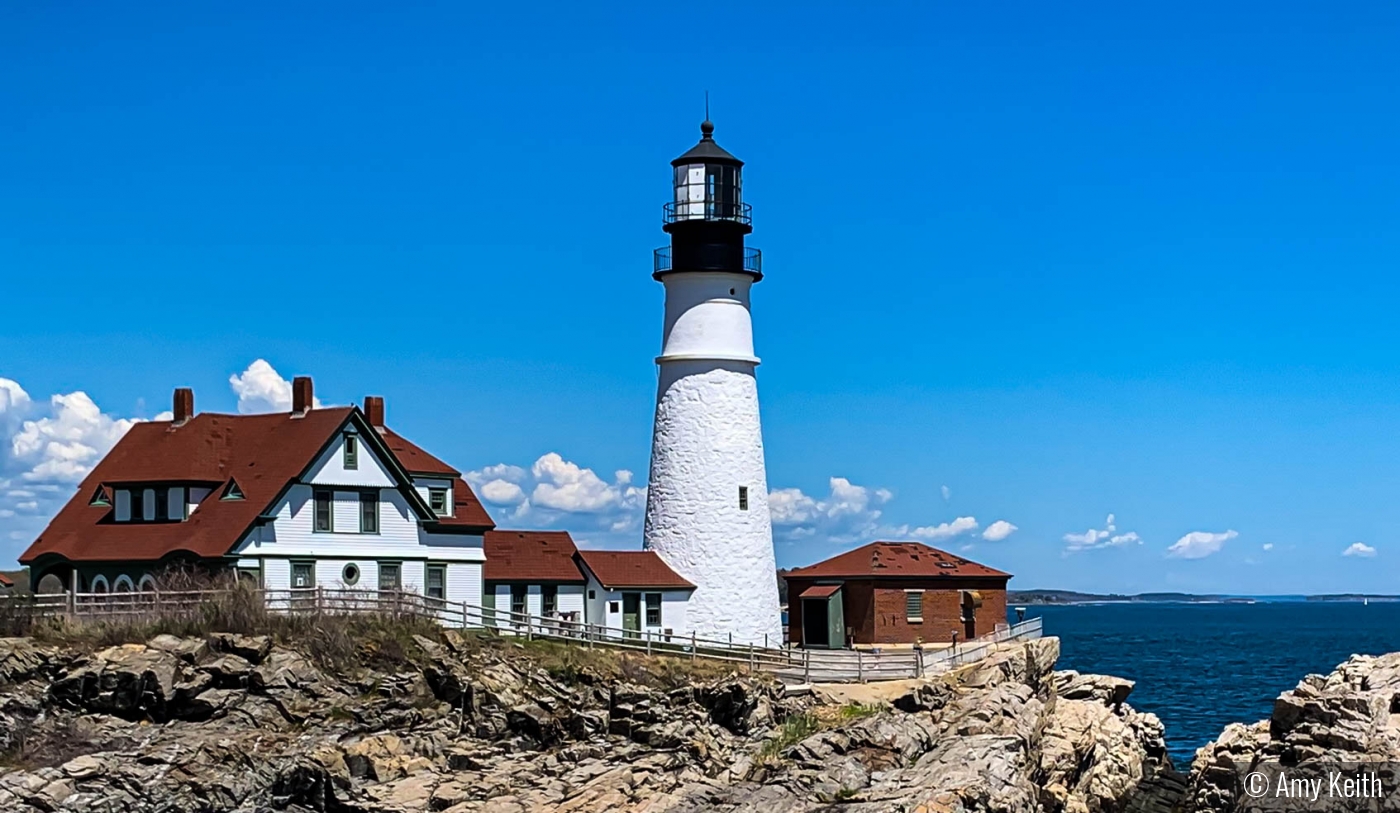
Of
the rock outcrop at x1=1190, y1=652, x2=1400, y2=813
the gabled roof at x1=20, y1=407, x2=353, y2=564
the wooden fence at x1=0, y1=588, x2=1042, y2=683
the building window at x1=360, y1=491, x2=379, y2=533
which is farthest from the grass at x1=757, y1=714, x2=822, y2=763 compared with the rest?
the gabled roof at x1=20, y1=407, x2=353, y2=564

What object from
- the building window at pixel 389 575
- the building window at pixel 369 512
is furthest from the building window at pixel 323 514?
the building window at pixel 389 575

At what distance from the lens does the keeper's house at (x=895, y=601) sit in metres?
44.5

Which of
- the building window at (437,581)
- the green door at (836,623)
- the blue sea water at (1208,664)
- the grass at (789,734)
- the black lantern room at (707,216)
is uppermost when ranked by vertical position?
the black lantern room at (707,216)

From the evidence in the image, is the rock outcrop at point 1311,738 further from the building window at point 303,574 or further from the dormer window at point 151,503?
the dormer window at point 151,503

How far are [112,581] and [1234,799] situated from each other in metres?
23.6

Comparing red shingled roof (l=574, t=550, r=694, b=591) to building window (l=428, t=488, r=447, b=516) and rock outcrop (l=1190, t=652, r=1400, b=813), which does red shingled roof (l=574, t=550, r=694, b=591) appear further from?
rock outcrop (l=1190, t=652, r=1400, b=813)

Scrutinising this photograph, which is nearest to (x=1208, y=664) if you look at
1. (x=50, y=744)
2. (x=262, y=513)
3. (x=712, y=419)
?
(x=712, y=419)

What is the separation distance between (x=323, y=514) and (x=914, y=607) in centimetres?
1541

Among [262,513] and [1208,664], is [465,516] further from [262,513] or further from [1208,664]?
[1208,664]

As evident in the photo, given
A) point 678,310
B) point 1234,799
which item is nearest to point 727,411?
point 678,310

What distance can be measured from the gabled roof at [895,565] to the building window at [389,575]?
11.7 meters

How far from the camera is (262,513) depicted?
3694 centimetres

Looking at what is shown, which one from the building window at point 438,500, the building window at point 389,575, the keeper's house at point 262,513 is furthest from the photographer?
the building window at point 438,500

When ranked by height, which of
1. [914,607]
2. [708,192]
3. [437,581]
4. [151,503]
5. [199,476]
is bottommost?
[914,607]
